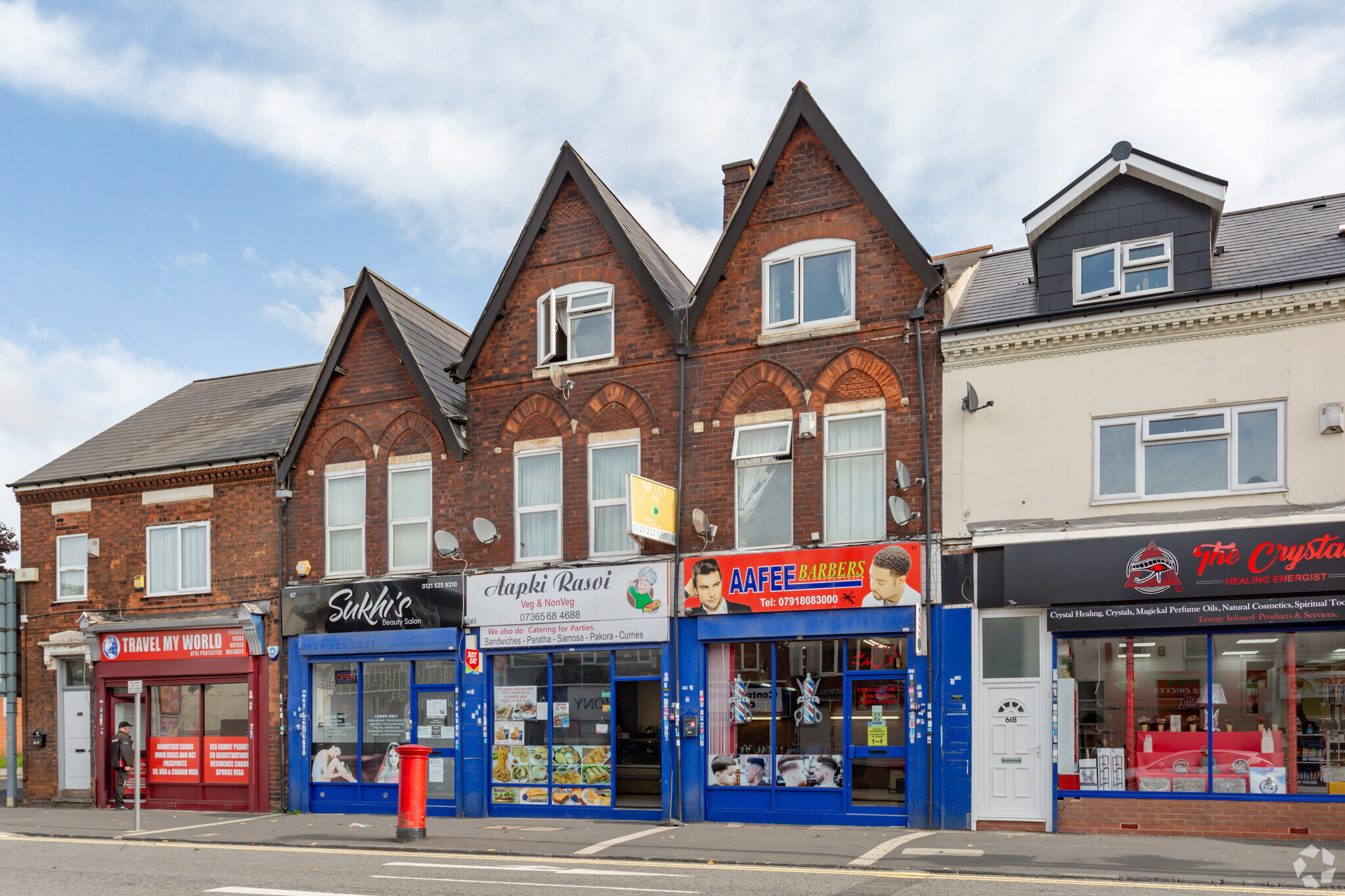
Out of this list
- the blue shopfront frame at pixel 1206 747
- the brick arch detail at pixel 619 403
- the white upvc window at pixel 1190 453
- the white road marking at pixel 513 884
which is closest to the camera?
the white road marking at pixel 513 884

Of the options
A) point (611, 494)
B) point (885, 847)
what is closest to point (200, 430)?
point (611, 494)

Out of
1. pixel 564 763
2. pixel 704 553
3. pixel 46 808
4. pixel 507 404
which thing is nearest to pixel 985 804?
pixel 704 553

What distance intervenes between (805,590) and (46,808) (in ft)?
52.0

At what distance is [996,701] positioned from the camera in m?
15.7

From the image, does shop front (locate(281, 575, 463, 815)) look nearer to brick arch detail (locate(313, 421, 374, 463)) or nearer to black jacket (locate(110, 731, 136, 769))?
brick arch detail (locate(313, 421, 374, 463))

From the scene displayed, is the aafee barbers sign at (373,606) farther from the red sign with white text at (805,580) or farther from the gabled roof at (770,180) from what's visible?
the gabled roof at (770,180)

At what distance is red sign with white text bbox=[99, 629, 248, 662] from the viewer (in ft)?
69.8

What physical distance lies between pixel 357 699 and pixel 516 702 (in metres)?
3.27

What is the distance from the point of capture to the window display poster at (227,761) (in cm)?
2112

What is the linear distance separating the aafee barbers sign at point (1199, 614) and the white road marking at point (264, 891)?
9.61 m

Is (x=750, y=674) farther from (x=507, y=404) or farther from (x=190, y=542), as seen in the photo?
(x=190, y=542)

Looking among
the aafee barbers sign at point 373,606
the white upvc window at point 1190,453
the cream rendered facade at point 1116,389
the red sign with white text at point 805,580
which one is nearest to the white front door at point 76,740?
the aafee barbers sign at point 373,606

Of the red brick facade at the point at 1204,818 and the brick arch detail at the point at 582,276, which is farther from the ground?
the brick arch detail at the point at 582,276

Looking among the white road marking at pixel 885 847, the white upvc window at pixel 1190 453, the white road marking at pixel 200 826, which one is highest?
the white upvc window at pixel 1190 453
